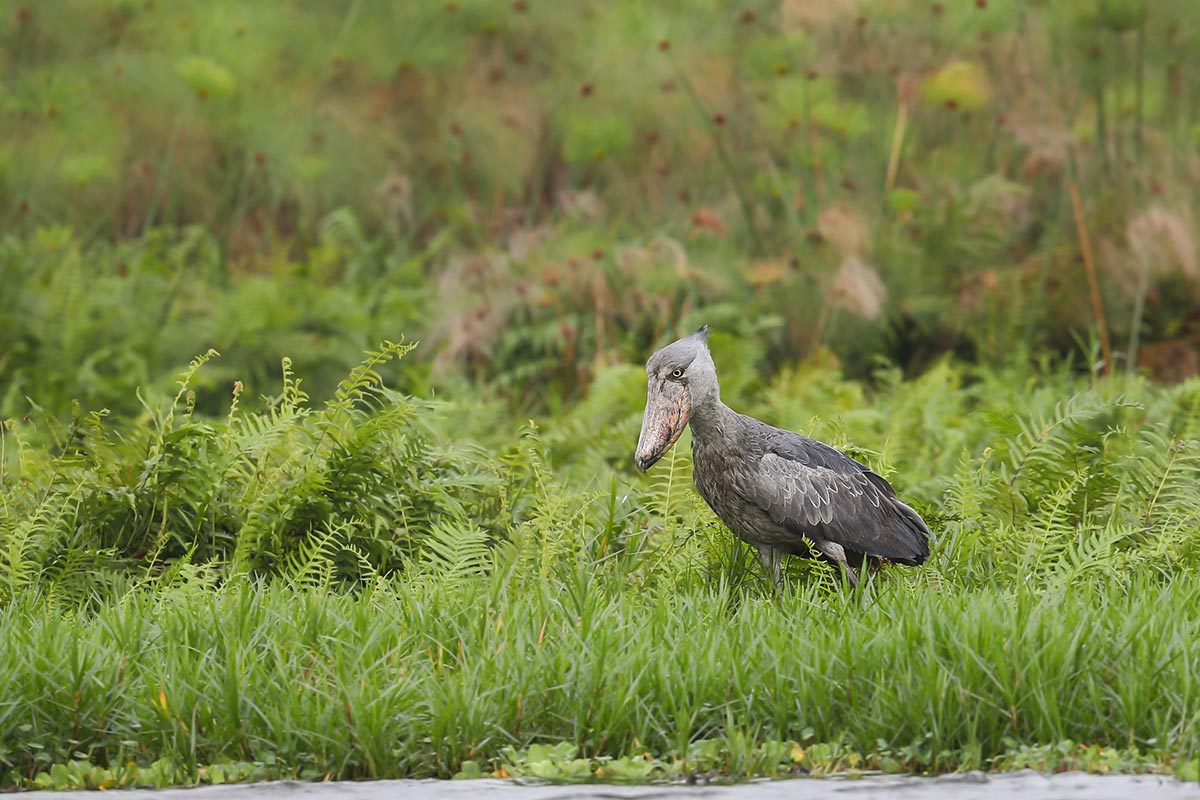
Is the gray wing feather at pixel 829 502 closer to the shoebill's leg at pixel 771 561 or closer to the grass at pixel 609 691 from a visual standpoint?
the shoebill's leg at pixel 771 561

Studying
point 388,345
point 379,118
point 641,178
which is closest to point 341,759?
point 388,345

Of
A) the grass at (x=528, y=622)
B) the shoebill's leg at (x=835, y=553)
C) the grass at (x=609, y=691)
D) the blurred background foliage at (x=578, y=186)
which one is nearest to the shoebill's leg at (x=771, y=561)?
the grass at (x=528, y=622)

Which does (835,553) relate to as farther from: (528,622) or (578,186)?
(578,186)

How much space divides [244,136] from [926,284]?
6.36 m

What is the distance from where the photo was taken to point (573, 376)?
11242 millimetres

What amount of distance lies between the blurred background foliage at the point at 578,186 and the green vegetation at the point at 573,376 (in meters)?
0.05

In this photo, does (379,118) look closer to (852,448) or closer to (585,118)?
(585,118)

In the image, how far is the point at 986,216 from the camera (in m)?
12.0

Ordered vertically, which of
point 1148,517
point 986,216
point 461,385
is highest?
point 986,216

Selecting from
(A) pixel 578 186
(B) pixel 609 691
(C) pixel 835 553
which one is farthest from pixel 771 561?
(A) pixel 578 186

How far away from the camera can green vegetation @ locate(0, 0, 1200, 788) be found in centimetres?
431

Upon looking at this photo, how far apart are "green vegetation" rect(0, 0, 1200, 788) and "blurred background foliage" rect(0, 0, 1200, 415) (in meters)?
0.05

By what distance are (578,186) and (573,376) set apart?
358 centimetres

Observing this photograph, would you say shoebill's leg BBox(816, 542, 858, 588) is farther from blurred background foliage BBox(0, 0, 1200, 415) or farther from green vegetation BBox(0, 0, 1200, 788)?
blurred background foliage BBox(0, 0, 1200, 415)
